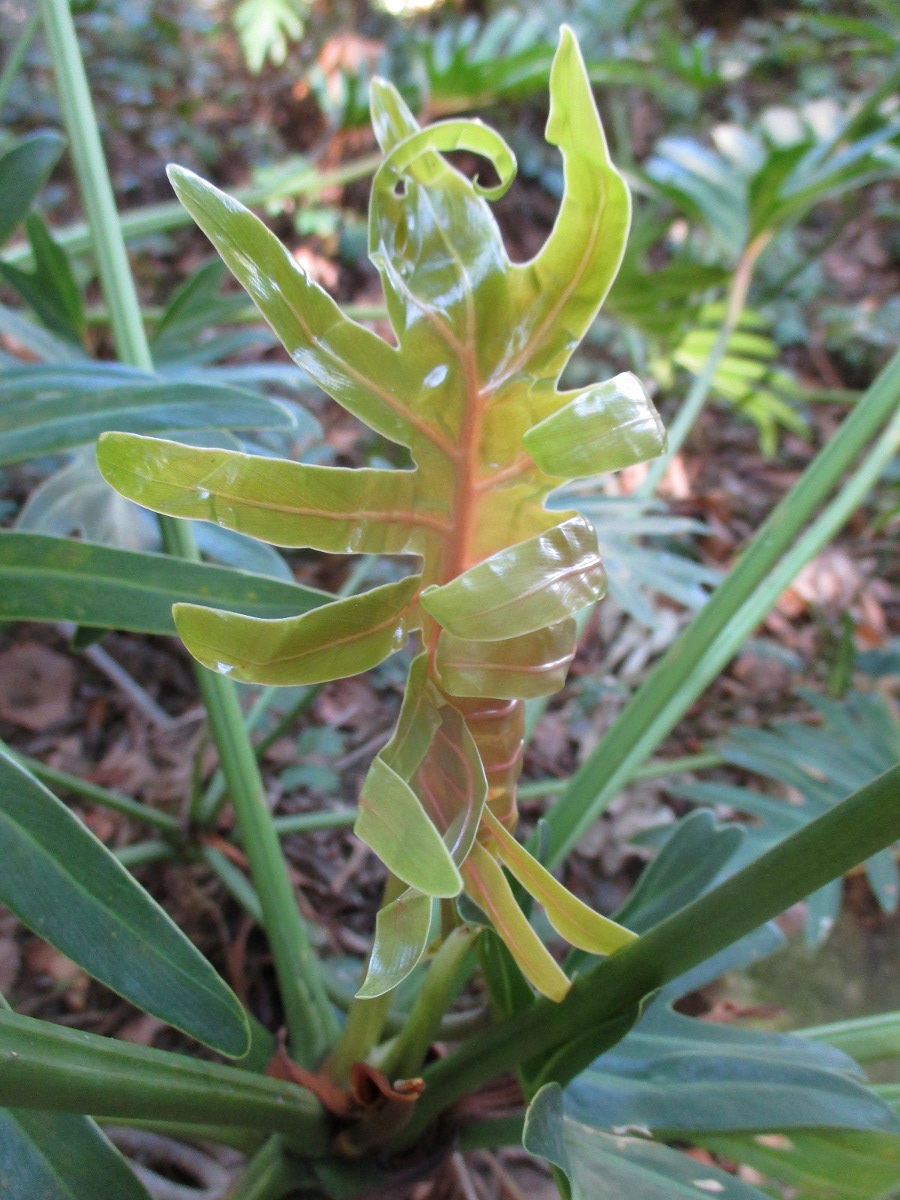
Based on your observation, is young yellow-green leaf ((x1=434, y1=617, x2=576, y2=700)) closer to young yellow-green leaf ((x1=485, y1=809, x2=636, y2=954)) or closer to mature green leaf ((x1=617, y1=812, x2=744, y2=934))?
young yellow-green leaf ((x1=485, y1=809, x2=636, y2=954))

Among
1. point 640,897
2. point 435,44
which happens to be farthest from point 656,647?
point 435,44

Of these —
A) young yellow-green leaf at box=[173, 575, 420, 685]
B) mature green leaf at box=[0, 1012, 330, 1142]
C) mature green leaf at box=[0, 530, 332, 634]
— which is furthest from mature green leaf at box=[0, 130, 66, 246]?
mature green leaf at box=[0, 1012, 330, 1142]

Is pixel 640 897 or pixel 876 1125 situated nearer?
pixel 876 1125

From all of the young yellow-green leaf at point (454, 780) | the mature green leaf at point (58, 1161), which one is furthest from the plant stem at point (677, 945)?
the mature green leaf at point (58, 1161)

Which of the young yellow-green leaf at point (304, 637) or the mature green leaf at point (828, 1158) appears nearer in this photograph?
the young yellow-green leaf at point (304, 637)

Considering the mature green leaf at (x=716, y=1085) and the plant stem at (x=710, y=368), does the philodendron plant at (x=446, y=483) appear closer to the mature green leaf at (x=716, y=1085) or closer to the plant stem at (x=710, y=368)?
the mature green leaf at (x=716, y=1085)

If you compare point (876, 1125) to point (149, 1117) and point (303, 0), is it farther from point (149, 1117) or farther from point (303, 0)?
point (303, 0)
